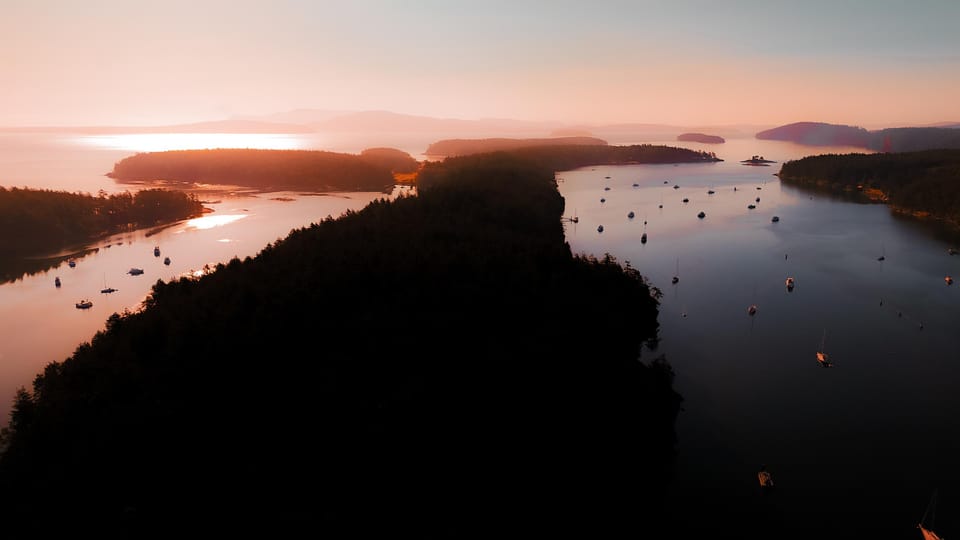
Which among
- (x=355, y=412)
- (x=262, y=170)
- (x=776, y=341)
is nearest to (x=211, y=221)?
(x=262, y=170)

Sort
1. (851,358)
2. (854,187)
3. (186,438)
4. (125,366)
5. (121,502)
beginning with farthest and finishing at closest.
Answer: (854,187), (851,358), (125,366), (186,438), (121,502)

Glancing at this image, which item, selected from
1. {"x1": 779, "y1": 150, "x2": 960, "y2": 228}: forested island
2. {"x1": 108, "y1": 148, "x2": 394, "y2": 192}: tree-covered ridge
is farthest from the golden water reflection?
{"x1": 779, "y1": 150, "x2": 960, "y2": 228}: forested island

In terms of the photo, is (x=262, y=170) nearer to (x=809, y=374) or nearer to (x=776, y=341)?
(x=776, y=341)

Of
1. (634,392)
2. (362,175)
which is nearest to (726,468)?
(634,392)

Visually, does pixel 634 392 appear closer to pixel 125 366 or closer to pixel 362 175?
pixel 125 366

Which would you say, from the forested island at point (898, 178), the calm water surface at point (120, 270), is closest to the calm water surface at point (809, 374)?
the forested island at point (898, 178)
